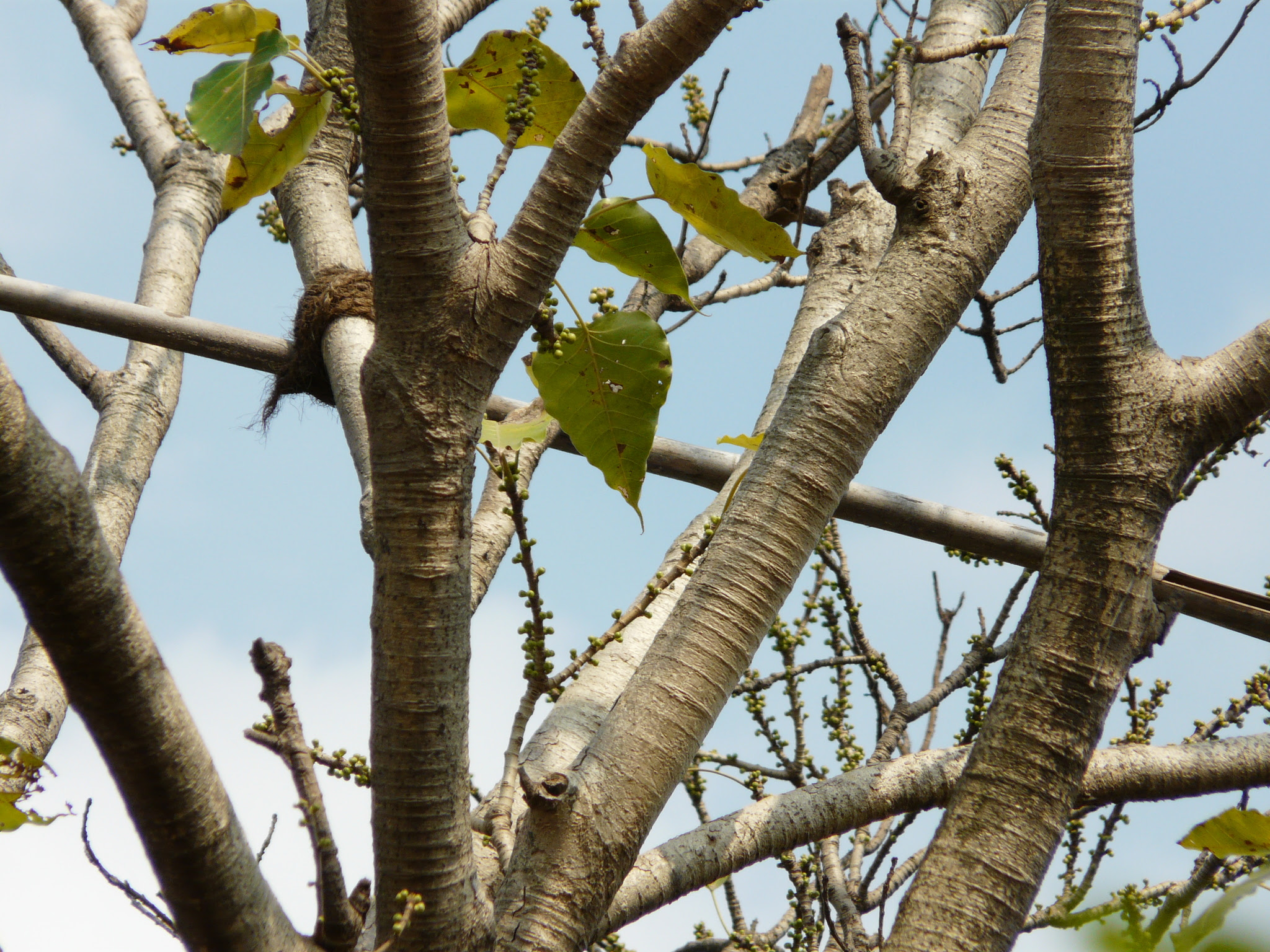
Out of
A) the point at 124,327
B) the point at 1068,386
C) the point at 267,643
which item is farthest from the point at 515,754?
the point at 124,327

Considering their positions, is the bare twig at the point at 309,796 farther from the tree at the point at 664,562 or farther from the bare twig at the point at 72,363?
the bare twig at the point at 72,363

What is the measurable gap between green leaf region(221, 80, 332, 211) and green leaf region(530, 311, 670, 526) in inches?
19.2

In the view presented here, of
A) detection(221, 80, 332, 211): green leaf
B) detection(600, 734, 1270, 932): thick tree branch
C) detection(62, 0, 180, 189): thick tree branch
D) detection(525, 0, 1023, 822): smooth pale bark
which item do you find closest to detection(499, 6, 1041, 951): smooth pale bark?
detection(525, 0, 1023, 822): smooth pale bark

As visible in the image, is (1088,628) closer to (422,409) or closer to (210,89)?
(422,409)

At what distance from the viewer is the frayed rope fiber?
2.23m

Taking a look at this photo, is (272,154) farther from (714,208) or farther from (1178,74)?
(1178,74)

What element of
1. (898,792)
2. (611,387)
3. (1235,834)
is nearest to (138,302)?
(611,387)

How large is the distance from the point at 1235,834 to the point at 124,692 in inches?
36.3

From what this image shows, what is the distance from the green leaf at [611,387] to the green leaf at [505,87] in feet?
1.07

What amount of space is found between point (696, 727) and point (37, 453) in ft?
2.90

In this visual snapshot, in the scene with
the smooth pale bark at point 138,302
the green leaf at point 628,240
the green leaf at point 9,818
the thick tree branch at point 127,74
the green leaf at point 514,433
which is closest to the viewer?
the green leaf at point 9,818

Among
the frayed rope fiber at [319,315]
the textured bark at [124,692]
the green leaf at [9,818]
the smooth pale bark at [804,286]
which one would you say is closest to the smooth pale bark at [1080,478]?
the smooth pale bark at [804,286]

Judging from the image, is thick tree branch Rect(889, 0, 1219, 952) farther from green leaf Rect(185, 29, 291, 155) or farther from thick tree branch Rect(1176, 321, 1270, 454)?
green leaf Rect(185, 29, 291, 155)

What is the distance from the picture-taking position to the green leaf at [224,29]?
127 centimetres
